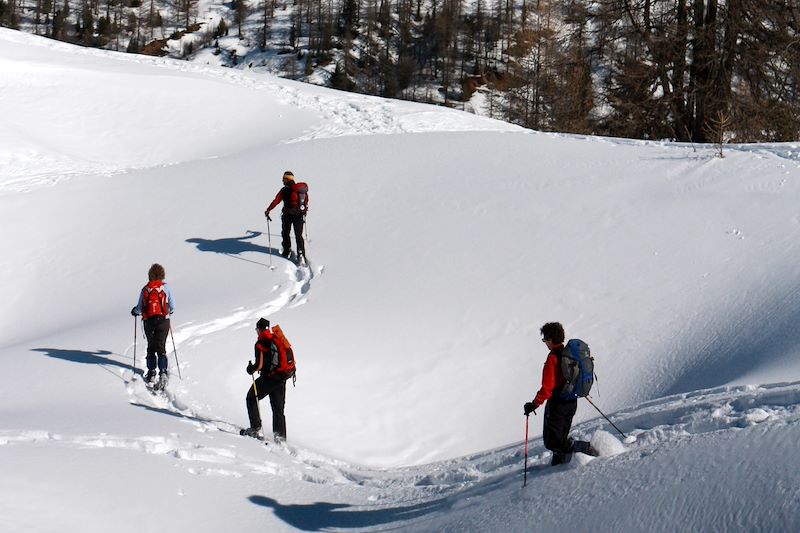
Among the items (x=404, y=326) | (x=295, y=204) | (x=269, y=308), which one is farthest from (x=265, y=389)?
(x=295, y=204)

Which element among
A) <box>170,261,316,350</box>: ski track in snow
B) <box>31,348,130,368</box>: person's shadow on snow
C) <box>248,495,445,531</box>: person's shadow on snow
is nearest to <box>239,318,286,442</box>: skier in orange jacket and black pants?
<box>248,495,445,531</box>: person's shadow on snow

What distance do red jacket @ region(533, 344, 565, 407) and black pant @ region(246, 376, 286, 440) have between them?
331 centimetres

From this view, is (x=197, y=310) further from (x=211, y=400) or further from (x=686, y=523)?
(x=686, y=523)

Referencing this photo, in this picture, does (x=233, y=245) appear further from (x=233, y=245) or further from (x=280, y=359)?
(x=280, y=359)

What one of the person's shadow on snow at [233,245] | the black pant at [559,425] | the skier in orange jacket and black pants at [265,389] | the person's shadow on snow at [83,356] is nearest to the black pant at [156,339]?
the person's shadow on snow at [83,356]

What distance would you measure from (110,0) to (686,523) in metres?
84.5

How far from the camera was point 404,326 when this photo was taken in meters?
12.0

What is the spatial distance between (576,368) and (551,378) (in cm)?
20

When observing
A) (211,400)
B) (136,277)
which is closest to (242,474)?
(211,400)

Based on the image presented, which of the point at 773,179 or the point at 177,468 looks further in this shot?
the point at 773,179

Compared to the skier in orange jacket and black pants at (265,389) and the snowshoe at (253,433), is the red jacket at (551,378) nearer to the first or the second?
the skier in orange jacket and black pants at (265,389)

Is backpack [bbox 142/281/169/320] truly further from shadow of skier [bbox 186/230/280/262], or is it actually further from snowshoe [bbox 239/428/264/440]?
shadow of skier [bbox 186/230/280/262]

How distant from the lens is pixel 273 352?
8836mm

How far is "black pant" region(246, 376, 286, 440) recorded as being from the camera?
902 cm
